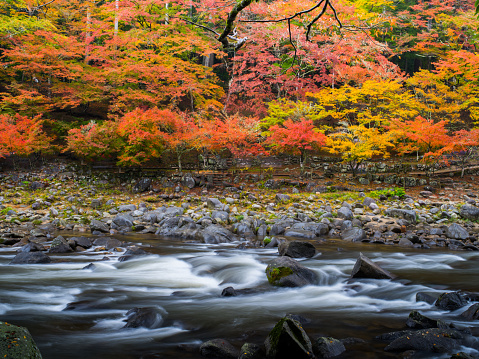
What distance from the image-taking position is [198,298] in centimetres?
489

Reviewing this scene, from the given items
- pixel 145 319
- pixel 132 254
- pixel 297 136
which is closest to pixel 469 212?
pixel 297 136

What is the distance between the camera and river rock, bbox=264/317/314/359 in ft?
8.68

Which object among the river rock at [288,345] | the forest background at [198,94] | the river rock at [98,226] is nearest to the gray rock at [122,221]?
the river rock at [98,226]

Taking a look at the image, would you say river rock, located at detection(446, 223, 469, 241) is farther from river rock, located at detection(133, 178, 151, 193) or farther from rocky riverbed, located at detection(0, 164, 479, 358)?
river rock, located at detection(133, 178, 151, 193)

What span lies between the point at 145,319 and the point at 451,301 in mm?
3745

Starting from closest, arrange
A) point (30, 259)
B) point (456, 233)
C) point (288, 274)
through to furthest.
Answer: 1. point (288, 274)
2. point (30, 259)
3. point (456, 233)

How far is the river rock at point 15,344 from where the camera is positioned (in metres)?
2.03

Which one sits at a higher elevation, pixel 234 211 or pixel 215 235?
pixel 234 211

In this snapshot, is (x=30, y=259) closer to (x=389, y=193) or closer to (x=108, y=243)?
(x=108, y=243)

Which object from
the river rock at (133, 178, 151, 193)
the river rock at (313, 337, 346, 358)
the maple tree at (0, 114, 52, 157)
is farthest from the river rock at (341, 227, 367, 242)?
the maple tree at (0, 114, 52, 157)

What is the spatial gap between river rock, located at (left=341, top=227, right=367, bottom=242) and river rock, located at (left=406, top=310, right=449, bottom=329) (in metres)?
5.74

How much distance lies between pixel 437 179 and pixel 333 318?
13.3m

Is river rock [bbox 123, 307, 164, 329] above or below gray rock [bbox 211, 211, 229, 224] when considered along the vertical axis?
above

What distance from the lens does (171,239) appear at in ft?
31.7
